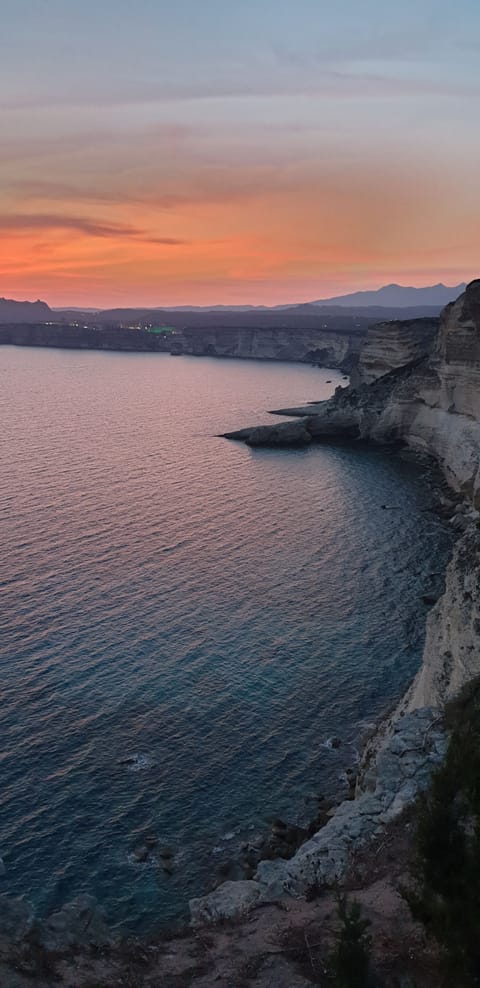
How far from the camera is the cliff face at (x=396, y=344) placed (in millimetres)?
105188

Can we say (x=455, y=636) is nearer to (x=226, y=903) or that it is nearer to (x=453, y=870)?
(x=226, y=903)

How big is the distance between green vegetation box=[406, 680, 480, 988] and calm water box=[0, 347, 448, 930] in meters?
12.6

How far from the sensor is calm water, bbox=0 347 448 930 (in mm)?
26578

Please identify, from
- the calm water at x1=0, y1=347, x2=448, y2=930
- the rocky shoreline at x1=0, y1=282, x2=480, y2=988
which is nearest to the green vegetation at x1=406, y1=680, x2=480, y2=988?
the rocky shoreline at x1=0, y1=282, x2=480, y2=988

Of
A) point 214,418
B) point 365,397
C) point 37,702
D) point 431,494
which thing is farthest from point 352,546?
point 214,418

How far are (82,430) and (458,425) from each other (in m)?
55.9

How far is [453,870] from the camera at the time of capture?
1298 centimetres

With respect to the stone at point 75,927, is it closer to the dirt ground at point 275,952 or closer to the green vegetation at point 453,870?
the dirt ground at point 275,952

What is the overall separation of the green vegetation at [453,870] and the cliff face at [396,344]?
9327 centimetres

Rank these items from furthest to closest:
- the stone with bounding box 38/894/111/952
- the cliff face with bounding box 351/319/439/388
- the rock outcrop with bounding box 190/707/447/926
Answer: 1. the cliff face with bounding box 351/319/439/388
2. the stone with bounding box 38/894/111/952
3. the rock outcrop with bounding box 190/707/447/926

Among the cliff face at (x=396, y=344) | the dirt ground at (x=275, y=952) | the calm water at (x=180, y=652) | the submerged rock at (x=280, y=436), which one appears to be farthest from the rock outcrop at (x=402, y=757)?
the cliff face at (x=396, y=344)

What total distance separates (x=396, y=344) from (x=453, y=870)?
10069cm

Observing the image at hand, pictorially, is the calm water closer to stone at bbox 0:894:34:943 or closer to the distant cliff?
stone at bbox 0:894:34:943

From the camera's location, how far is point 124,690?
115 ft
